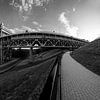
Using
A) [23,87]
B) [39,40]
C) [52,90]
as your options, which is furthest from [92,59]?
[39,40]

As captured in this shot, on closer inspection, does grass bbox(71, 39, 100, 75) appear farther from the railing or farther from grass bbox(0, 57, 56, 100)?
grass bbox(0, 57, 56, 100)

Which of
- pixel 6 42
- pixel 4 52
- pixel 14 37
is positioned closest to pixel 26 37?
pixel 14 37

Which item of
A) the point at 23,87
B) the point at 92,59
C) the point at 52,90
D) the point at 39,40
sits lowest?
the point at 23,87

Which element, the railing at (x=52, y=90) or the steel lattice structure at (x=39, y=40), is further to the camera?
the steel lattice structure at (x=39, y=40)

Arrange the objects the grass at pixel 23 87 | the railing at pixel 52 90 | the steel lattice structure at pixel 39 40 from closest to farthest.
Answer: the railing at pixel 52 90 → the grass at pixel 23 87 → the steel lattice structure at pixel 39 40

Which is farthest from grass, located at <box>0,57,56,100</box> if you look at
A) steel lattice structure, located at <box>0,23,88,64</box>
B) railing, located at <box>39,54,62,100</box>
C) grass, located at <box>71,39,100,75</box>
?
steel lattice structure, located at <box>0,23,88,64</box>

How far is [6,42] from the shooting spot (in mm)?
50406

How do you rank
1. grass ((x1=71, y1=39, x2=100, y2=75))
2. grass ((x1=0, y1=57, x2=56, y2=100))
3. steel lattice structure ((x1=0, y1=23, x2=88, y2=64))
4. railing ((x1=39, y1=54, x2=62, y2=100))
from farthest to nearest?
steel lattice structure ((x1=0, y1=23, x2=88, y2=64)), grass ((x1=71, y1=39, x2=100, y2=75)), grass ((x1=0, y1=57, x2=56, y2=100)), railing ((x1=39, y1=54, x2=62, y2=100))

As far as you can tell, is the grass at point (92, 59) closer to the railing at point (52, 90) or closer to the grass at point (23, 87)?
the railing at point (52, 90)

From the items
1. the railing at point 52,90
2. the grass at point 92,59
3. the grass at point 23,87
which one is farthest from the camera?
the grass at point 92,59

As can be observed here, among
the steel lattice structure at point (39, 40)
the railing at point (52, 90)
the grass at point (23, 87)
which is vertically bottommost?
the grass at point (23, 87)

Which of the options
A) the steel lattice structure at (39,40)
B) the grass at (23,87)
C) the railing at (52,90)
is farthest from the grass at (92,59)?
the steel lattice structure at (39,40)

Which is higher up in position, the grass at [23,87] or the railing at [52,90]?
the railing at [52,90]

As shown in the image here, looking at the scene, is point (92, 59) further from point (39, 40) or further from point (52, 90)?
point (39, 40)
